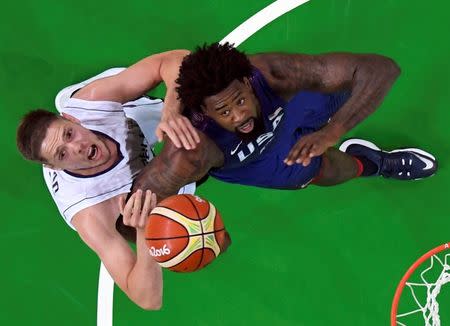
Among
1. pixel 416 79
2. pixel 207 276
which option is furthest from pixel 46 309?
pixel 416 79

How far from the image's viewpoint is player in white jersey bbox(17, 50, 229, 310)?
8.96 ft

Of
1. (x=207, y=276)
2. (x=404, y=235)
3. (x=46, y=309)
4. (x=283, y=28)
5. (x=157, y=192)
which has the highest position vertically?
(x=283, y=28)

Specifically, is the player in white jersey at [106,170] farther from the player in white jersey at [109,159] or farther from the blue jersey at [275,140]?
the blue jersey at [275,140]

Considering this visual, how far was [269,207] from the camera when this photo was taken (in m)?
3.92

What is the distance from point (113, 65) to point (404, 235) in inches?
88.5

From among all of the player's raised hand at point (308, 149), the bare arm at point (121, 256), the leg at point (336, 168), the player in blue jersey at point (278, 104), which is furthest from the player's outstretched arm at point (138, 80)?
the leg at point (336, 168)

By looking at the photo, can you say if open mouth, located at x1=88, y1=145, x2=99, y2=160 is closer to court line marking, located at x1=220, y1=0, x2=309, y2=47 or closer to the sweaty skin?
the sweaty skin

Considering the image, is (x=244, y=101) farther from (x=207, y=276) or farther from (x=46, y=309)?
(x=46, y=309)

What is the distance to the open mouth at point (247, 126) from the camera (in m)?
2.58

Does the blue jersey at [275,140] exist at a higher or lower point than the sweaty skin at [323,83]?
lower

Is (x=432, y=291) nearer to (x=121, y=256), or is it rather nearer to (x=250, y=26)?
(x=121, y=256)

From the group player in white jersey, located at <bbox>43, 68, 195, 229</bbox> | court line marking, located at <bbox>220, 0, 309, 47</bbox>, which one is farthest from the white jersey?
court line marking, located at <bbox>220, 0, 309, 47</bbox>

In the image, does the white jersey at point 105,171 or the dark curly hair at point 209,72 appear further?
the white jersey at point 105,171

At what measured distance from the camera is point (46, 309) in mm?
4043
